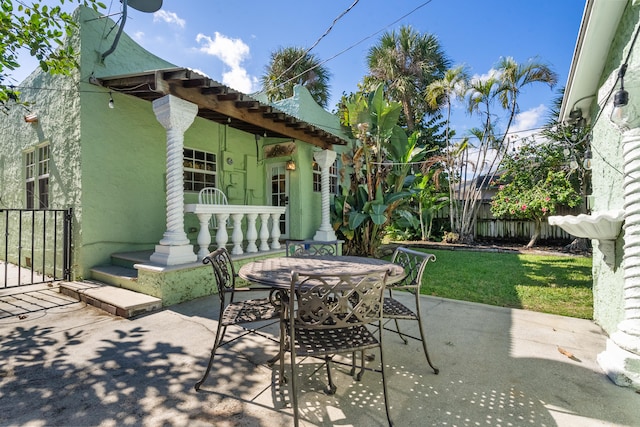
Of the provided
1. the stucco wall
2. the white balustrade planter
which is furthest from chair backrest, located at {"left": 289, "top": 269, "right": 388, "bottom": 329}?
the stucco wall

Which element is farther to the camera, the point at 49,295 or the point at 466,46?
the point at 466,46

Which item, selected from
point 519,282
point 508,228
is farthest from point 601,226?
point 508,228

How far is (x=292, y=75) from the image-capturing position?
17344 mm

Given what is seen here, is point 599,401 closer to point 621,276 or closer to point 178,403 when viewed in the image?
point 621,276

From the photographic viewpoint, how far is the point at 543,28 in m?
6.97


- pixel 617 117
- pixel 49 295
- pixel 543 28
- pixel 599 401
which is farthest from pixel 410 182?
pixel 49 295

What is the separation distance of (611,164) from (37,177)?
9.88 meters

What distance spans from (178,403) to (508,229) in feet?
42.7

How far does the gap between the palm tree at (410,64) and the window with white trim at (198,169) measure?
35.0ft

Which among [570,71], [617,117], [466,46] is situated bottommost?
[617,117]

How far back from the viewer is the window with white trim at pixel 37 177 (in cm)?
633

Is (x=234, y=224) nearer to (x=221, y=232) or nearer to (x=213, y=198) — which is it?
(x=221, y=232)

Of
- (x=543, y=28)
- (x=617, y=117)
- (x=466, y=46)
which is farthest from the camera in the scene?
(x=466, y=46)

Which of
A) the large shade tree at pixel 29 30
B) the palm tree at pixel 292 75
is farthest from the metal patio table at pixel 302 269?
the palm tree at pixel 292 75
